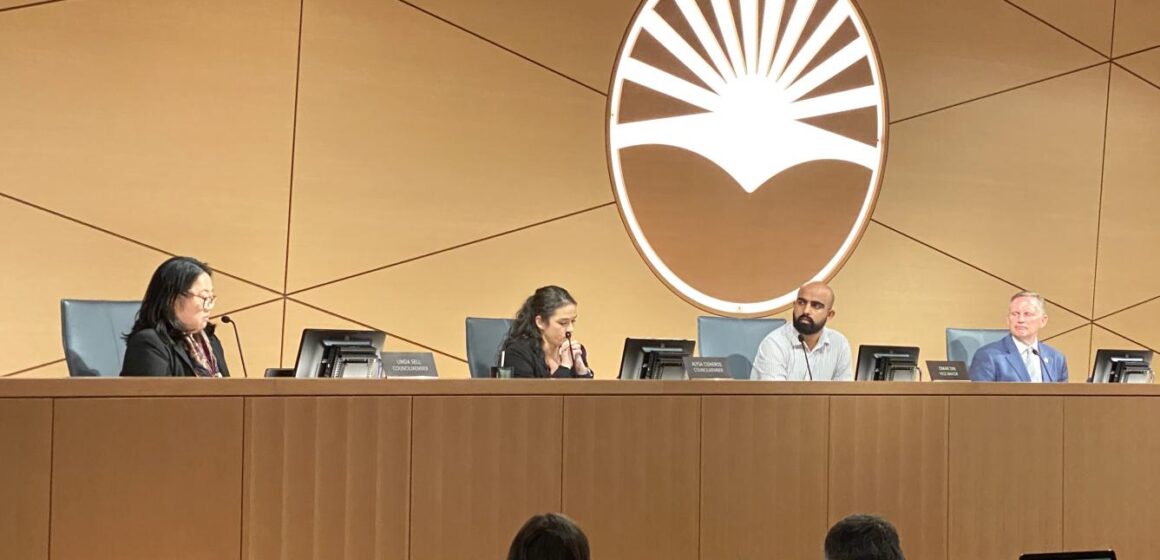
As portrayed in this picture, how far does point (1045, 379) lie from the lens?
541 cm

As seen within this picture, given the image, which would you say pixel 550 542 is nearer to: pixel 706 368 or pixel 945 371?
pixel 706 368

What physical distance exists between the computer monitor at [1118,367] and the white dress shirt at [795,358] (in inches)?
40.7

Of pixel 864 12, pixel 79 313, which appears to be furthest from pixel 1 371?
pixel 864 12

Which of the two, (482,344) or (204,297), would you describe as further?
(482,344)

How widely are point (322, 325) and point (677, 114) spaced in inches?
81.5

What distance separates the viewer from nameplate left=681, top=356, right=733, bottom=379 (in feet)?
12.9

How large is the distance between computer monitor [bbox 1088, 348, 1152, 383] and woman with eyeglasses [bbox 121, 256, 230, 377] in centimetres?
356

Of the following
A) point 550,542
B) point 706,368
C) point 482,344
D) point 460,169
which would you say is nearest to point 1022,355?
point 706,368

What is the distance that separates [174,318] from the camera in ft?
11.8

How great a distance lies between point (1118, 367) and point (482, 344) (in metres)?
2.66

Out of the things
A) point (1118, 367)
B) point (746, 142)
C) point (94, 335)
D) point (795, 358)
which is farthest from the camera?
point (746, 142)

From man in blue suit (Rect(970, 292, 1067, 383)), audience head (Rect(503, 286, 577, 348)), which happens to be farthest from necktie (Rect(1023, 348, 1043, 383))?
audience head (Rect(503, 286, 577, 348))

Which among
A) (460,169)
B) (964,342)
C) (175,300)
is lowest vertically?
(964,342)

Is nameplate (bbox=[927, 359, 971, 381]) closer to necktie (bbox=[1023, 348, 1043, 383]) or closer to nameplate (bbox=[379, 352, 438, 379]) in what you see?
necktie (bbox=[1023, 348, 1043, 383])
